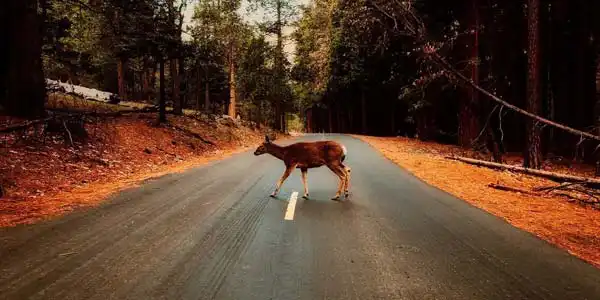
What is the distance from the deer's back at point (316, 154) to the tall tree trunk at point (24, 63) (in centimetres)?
1061

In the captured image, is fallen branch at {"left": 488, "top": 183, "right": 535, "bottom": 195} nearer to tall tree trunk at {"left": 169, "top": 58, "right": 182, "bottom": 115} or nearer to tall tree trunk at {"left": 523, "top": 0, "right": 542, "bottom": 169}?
tall tree trunk at {"left": 523, "top": 0, "right": 542, "bottom": 169}

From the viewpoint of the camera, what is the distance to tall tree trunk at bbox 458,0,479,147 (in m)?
21.1

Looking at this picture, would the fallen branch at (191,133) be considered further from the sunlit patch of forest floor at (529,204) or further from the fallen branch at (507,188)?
the fallen branch at (507,188)

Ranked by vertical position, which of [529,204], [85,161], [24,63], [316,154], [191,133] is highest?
[24,63]

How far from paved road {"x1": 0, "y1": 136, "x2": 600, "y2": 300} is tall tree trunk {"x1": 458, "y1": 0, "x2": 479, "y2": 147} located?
14482 millimetres

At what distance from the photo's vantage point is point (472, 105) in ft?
69.4

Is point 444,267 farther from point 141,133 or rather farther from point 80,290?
point 141,133

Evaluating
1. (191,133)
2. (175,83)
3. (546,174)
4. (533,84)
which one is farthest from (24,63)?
(533,84)

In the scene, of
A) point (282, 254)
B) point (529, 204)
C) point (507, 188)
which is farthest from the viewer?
point (507, 188)

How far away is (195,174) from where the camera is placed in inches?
512

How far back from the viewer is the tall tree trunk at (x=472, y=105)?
21.1 m

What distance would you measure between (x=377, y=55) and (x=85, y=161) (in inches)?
1260

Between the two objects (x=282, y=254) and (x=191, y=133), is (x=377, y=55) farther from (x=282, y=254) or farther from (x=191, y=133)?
(x=282, y=254)

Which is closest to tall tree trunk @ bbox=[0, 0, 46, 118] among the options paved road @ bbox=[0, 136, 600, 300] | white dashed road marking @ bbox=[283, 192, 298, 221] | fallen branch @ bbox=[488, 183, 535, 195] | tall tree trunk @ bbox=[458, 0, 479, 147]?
paved road @ bbox=[0, 136, 600, 300]
